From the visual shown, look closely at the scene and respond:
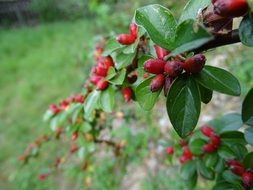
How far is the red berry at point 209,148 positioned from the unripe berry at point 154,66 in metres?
0.50

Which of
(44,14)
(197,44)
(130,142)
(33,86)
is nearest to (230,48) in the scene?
(130,142)

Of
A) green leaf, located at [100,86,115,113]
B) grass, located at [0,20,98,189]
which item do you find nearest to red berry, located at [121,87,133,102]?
green leaf, located at [100,86,115,113]

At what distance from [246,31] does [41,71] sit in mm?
4110

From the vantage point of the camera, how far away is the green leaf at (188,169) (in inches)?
48.4

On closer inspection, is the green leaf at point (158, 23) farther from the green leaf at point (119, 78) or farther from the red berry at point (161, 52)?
the green leaf at point (119, 78)

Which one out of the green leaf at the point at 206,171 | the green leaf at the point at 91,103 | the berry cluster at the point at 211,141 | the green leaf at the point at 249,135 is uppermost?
the green leaf at the point at 91,103

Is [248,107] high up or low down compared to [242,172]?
up

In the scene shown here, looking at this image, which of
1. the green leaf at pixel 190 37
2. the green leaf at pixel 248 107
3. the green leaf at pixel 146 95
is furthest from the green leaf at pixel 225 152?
the green leaf at pixel 190 37

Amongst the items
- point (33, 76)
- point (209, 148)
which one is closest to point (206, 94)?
point (209, 148)

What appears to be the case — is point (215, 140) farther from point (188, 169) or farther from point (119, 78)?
point (119, 78)

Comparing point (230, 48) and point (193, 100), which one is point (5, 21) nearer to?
point (230, 48)

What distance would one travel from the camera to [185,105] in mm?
698

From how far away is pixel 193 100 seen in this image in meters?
0.69

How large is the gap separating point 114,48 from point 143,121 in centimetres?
182
